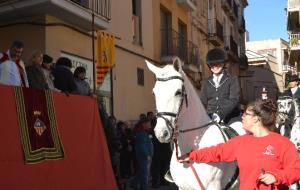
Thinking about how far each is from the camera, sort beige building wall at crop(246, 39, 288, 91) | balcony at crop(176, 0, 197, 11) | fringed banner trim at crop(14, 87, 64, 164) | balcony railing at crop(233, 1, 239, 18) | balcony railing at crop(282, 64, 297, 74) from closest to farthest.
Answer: fringed banner trim at crop(14, 87, 64, 164)
balcony at crop(176, 0, 197, 11)
balcony railing at crop(233, 1, 239, 18)
balcony railing at crop(282, 64, 297, 74)
beige building wall at crop(246, 39, 288, 91)

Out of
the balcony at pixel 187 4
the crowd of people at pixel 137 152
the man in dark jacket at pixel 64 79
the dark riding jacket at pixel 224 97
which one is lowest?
the crowd of people at pixel 137 152

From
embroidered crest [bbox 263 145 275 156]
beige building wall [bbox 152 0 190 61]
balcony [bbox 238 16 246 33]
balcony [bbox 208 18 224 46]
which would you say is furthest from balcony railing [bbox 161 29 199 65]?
balcony [bbox 238 16 246 33]

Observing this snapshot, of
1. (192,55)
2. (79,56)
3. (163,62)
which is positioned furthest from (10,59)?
(192,55)

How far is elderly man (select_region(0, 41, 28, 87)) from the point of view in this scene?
27.6 feet

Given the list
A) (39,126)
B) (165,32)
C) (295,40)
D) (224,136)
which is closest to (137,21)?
(165,32)

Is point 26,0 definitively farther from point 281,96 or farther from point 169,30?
point 169,30

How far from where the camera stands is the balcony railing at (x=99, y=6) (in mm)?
14750

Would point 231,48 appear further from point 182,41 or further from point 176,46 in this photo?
point 176,46

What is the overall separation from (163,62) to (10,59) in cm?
1289

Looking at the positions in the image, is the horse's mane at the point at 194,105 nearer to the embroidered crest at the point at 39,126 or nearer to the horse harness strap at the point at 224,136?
the horse harness strap at the point at 224,136

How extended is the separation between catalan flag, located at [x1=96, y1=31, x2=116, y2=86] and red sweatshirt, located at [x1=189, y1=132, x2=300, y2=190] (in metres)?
10.2

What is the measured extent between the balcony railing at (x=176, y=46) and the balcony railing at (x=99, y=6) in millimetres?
5966

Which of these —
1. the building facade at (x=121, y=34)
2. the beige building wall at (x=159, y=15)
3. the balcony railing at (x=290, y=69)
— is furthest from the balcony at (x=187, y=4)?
the balcony railing at (x=290, y=69)

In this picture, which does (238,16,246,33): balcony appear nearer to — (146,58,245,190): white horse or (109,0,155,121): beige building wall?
(109,0,155,121): beige building wall
